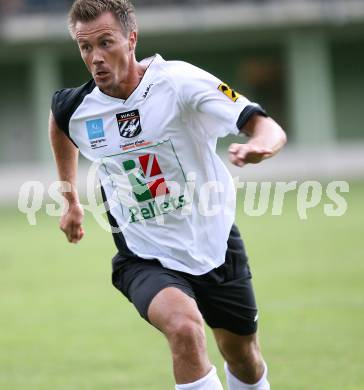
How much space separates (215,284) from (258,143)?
1229 mm

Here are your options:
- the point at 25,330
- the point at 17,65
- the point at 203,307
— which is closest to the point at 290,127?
the point at 17,65

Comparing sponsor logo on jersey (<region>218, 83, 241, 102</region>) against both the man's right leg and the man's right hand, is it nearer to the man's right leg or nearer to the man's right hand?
the man's right leg

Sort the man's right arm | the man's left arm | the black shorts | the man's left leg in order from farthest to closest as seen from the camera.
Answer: the man's right arm
the man's left leg
the black shorts
the man's left arm

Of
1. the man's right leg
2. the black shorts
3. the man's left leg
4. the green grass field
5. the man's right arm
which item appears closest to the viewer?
the man's right leg

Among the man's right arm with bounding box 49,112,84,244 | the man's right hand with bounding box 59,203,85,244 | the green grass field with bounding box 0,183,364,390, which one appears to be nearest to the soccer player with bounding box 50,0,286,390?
the man's right arm with bounding box 49,112,84,244

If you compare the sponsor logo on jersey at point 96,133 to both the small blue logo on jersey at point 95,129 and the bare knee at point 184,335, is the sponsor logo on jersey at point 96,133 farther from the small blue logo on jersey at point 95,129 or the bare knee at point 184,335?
the bare knee at point 184,335

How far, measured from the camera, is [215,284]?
5586mm

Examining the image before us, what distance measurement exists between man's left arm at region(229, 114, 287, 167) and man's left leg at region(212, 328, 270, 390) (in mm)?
1424

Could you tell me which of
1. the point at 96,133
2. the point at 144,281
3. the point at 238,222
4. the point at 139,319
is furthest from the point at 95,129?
the point at 238,222

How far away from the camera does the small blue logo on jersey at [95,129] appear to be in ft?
18.3

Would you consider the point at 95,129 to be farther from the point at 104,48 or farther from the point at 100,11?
the point at 100,11

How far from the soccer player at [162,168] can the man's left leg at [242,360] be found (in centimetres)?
2

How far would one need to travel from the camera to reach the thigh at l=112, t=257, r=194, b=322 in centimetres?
522

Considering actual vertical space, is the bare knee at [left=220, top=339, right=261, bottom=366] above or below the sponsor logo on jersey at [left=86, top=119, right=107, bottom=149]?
below
